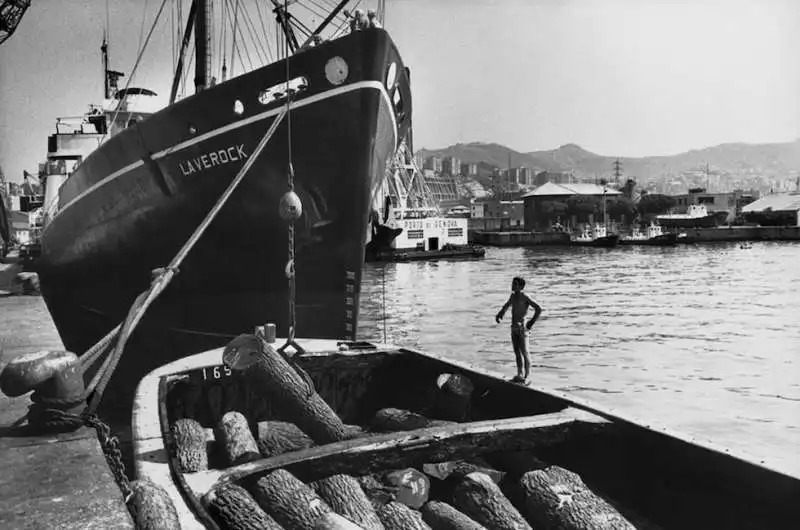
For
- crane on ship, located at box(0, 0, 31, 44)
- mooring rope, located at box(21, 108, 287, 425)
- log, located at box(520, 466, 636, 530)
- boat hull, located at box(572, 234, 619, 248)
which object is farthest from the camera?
boat hull, located at box(572, 234, 619, 248)

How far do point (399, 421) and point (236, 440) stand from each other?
181 centimetres

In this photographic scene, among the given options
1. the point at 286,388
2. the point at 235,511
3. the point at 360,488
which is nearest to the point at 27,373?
the point at 235,511

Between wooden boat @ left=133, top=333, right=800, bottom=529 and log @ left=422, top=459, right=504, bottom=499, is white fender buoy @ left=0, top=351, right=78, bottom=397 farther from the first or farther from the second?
log @ left=422, top=459, right=504, bottom=499

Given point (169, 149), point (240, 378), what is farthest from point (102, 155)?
point (240, 378)

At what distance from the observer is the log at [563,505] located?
516 centimetres

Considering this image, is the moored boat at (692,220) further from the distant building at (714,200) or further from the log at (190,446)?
the log at (190,446)

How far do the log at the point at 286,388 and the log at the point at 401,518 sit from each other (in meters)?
1.19

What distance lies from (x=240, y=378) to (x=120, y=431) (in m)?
4.13

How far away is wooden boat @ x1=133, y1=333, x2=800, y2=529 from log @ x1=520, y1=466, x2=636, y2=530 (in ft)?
0.04

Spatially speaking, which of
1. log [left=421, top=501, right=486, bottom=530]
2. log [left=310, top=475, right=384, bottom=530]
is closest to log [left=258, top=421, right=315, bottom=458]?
log [left=310, top=475, right=384, bottom=530]

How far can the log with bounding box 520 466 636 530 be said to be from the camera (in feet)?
16.9

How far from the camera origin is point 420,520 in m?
5.42

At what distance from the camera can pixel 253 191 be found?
13453 mm

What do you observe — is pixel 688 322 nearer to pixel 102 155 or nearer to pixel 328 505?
pixel 102 155
